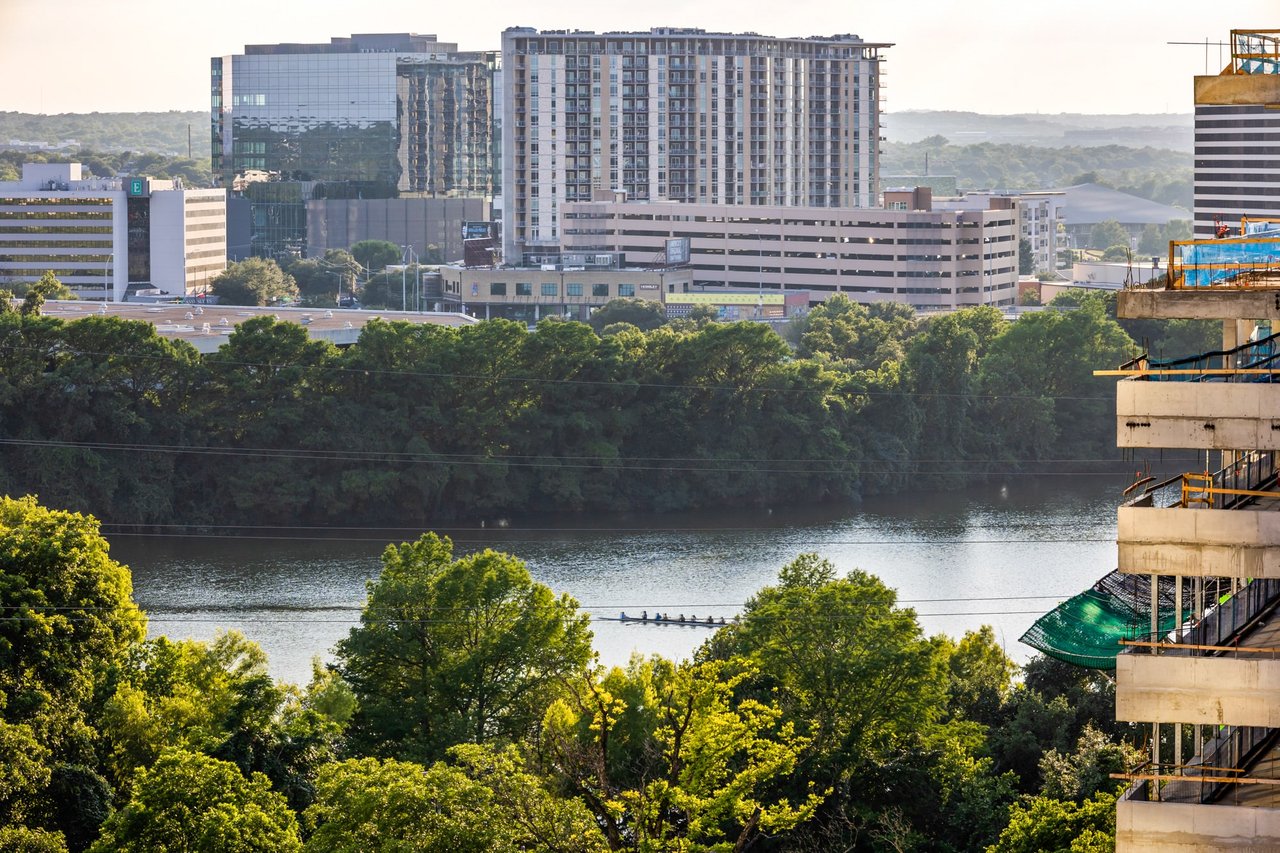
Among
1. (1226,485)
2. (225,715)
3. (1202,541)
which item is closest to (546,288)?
(225,715)

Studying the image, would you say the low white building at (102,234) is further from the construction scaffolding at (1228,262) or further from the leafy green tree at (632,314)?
the construction scaffolding at (1228,262)

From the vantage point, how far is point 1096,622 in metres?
12.0

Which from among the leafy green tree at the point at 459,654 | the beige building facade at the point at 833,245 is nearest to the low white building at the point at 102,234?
the beige building facade at the point at 833,245

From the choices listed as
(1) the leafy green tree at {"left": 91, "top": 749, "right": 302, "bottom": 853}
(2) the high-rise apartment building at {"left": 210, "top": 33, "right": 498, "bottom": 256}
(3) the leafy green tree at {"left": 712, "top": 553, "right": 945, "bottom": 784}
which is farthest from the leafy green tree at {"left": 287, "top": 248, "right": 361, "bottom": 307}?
(1) the leafy green tree at {"left": 91, "top": 749, "right": 302, "bottom": 853}

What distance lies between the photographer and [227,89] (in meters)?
103

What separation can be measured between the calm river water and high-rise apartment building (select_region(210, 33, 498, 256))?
206 ft

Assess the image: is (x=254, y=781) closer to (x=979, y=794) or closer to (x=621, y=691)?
(x=621, y=691)

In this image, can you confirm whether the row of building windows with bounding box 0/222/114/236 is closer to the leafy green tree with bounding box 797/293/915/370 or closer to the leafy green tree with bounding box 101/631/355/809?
the leafy green tree with bounding box 797/293/915/370

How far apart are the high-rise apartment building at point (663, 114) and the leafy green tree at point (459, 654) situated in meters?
62.0

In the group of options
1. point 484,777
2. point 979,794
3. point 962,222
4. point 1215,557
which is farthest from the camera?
point 962,222

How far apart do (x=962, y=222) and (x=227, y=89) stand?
45.7 meters

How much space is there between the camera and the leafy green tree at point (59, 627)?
18.8 meters

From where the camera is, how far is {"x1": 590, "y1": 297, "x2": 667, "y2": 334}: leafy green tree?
63.0m

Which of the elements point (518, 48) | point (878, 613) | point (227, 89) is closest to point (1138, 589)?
point (878, 613)
